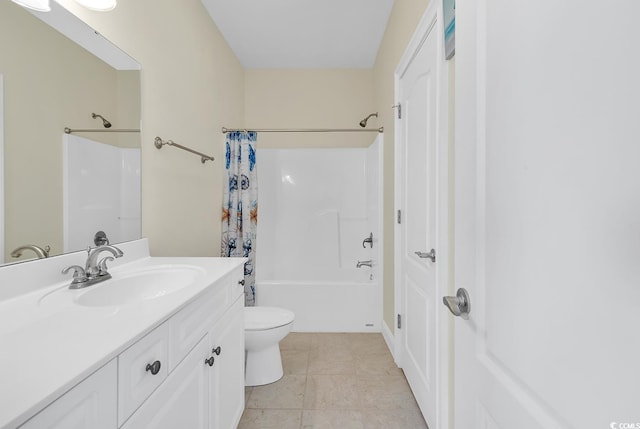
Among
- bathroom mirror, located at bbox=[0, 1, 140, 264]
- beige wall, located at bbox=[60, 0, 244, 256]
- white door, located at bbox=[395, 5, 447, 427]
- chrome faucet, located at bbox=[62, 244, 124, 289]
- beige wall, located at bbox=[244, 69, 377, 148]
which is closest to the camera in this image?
bathroom mirror, located at bbox=[0, 1, 140, 264]

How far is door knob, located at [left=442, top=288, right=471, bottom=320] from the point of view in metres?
0.70

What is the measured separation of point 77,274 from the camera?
3.41ft

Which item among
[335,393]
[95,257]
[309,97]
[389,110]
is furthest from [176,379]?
[309,97]

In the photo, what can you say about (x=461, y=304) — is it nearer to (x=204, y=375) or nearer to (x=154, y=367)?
(x=154, y=367)

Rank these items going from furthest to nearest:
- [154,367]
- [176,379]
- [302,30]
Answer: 1. [302,30]
2. [176,379]
3. [154,367]

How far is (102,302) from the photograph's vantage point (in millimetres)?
1039

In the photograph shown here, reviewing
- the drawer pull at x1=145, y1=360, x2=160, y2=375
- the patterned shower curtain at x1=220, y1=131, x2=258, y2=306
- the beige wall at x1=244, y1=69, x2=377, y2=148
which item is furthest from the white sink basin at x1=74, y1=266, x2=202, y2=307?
the beige wall at x1=244, y1=69, x2=377, y2=148

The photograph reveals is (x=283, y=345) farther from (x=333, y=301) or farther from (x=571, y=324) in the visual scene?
(x=571, y=324)

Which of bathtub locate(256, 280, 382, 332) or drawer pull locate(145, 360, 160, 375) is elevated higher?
drawer pull locate(145, 360, 160, 375)

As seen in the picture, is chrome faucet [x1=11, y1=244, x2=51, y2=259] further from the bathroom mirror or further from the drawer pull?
the drawer pull

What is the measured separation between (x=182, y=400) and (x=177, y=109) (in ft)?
5.35

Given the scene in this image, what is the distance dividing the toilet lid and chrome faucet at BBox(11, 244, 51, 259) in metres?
1.07

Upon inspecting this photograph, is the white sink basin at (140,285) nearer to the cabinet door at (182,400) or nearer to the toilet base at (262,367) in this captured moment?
the cabinet door at (182,400)

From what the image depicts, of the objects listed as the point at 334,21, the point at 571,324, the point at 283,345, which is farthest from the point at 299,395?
→ the point at 334,21
